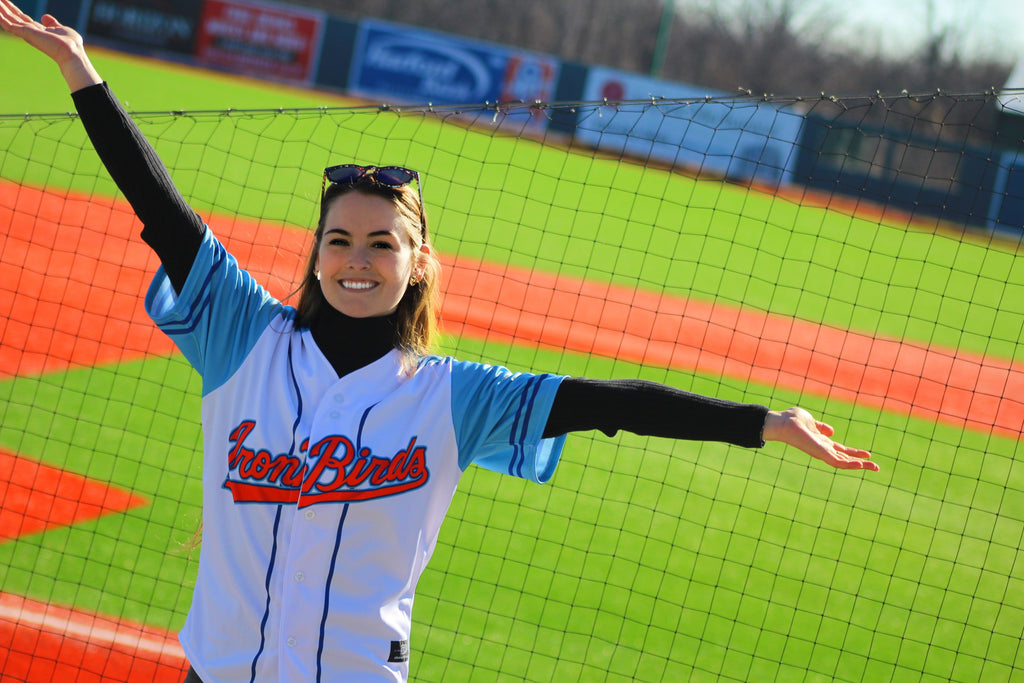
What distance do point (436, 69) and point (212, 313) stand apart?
2215cm

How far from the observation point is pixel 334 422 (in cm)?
223

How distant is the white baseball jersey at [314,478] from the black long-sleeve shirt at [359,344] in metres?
0.04

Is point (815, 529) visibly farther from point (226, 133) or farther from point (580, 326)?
point (226, 133)

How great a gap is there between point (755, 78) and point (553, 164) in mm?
22080

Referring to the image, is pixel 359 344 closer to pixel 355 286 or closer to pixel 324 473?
pixel 355 286

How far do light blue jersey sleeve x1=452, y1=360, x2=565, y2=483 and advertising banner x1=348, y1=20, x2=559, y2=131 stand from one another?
21.5m

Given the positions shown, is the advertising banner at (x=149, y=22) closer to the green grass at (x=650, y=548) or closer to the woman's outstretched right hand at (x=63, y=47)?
the green grass at (x=650, y=548)

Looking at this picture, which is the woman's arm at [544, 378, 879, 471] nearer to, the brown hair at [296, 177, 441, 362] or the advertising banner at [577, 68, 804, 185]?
the brown hair at [296, 177, 441, 362]

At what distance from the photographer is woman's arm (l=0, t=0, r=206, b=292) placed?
2299mm

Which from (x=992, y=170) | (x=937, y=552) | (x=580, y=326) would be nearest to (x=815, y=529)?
(x=937, y=552)

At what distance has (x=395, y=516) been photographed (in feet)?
7.28

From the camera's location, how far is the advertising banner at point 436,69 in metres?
23.4

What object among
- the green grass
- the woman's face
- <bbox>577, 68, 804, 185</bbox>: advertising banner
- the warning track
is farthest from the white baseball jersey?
<bbox>577, 68, 804, 185</bbox>: advertising banner

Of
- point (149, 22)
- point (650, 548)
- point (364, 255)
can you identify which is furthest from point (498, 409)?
point (149, 22)
